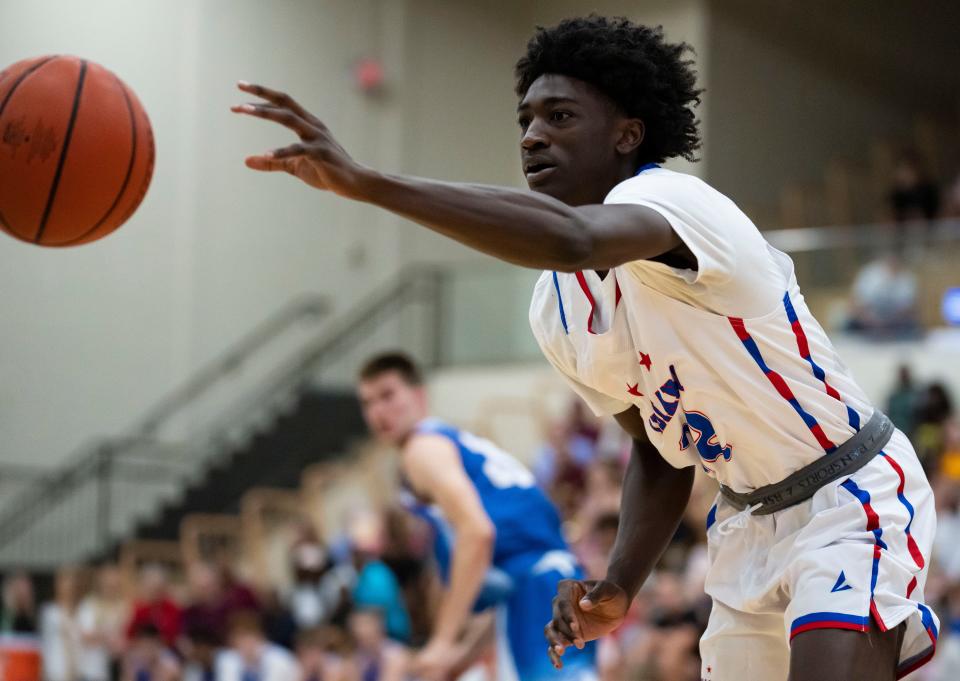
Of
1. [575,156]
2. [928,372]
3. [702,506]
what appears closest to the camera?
[575,156]

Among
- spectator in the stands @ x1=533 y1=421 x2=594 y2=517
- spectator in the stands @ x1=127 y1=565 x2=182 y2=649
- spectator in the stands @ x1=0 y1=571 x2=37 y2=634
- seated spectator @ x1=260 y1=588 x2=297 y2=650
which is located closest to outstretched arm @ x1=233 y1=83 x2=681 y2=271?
spectator in the stands @ x1=533 y1=421 x2=594 y2=517

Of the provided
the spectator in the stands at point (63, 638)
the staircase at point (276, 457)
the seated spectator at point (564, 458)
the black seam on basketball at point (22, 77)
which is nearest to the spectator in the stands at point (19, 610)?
the spectator in the stands at point (63, 638)

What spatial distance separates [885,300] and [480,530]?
23.8 feet

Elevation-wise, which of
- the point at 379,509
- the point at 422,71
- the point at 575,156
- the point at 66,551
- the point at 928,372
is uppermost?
the point at 422,71

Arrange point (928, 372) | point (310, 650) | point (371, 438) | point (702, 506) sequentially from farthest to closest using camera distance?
point (371, 438) → point (928, 372) → point (310, 650) → point (702, 506)

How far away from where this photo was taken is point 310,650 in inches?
402

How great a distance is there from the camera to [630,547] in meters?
3.58

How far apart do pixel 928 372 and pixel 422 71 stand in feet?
26.8

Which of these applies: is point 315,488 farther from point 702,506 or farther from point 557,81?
point 557,81

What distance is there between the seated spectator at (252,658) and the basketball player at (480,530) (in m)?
4.81

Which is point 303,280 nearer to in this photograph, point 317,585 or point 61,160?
point 317,585

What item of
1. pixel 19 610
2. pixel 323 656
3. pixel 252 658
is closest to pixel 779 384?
pixel 323 656

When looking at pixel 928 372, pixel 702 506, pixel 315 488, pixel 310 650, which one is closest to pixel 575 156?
pixel 702 506

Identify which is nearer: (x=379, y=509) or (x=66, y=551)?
(x=379, y=509)
